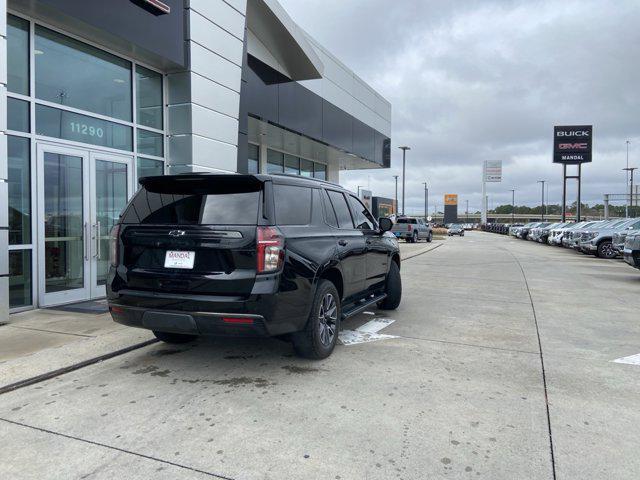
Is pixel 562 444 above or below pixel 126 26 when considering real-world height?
below

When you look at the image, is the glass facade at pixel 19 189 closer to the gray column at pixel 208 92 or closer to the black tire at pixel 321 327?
the gray column at pixel 208 92

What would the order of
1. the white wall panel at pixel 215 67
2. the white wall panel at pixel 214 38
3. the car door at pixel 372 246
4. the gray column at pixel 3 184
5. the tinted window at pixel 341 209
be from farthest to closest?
the white wall panel at pixel 215 67
the white wall panel at pixel 214 38
the car door at pixel 372 246
the gray column at pixel 3 184
the tinted window at pixel 341 209

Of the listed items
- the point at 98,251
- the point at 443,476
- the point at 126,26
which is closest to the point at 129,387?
the point at 443,476

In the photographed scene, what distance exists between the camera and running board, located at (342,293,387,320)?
215 inches

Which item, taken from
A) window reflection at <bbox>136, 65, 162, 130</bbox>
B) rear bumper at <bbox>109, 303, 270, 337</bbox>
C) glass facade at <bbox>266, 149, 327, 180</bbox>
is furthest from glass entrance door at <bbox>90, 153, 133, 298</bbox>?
glass facade at <bbox>266, 149, 327, 180</bbox>

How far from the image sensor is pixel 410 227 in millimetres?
32125

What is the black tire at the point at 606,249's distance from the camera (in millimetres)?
19141

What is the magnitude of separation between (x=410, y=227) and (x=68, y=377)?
95.3 ft

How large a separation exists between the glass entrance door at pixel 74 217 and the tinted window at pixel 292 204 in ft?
15.0

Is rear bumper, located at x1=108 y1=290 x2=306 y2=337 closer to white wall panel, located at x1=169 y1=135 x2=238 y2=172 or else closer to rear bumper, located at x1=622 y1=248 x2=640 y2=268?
white wall panel, located at x1=169 y1=135 x2=238 y2=172

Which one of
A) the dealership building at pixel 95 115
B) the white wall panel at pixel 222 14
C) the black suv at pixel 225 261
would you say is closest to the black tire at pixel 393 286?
the black suv at pixel 225 261

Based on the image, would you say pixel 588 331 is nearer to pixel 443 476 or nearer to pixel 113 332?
pixel 443 476

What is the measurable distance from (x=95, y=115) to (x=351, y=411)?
6.94 meters

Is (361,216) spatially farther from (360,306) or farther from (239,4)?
(239,4)
